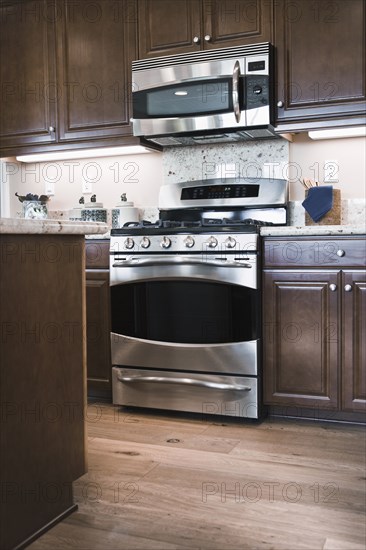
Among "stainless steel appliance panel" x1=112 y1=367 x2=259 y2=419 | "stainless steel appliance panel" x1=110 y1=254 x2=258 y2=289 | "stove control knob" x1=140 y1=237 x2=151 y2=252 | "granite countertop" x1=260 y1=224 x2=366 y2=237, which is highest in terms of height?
"granite countertop" x1=260 y1=224 x2=366 y2=237

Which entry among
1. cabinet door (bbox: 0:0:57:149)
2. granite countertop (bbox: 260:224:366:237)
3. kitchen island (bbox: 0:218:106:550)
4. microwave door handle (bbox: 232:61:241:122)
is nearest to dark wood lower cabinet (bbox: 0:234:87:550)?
kitchen island (bbox: 0:218:106:550)

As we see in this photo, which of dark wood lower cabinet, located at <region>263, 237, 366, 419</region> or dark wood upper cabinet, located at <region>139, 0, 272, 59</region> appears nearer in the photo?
dark wood lower cabinet, located at <region>263, 237, 366, 419</region>

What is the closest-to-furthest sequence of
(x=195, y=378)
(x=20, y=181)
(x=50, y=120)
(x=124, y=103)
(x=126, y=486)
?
1. (x=126, y=486)
2. (x=195, y=378)
3. (x=124, y=103)
4. (x=50, y=120)
5. (x=20, y=181)

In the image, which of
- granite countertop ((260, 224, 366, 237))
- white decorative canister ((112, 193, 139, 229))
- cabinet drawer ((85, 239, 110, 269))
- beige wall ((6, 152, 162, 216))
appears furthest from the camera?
beige wall ((6, 152, 162, 216))

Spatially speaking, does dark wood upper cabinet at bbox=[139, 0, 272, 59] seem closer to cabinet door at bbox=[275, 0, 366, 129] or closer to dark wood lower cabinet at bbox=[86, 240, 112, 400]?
cabinet door at bbox=[275, 0, 366, 129]

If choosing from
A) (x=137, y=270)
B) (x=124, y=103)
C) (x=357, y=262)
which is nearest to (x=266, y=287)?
(x=357, y=262)

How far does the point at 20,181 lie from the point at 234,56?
1.78m

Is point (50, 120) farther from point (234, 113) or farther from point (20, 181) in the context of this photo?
point (234, 113)

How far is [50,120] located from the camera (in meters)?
3.62

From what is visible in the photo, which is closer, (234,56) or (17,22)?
(234,56)

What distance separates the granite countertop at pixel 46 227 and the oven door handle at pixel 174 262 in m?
1.00

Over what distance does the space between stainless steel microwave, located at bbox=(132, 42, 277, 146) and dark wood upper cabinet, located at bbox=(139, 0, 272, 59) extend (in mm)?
62

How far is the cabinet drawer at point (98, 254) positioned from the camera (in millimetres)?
3119

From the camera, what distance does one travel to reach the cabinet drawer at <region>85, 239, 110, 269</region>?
123 inches
